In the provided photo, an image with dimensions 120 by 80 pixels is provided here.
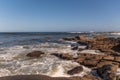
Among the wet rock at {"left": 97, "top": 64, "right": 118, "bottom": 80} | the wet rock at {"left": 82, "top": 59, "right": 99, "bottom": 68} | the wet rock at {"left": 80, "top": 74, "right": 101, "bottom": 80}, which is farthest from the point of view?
the wet rock at {"left": 82, "top": 59, "right": 99, "bottom": 68}

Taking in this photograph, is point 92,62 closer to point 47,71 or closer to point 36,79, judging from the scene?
point 47,71

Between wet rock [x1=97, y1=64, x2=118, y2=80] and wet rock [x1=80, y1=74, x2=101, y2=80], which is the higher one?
wet rock [x1=97, y1=64, x2=118, y2=80]

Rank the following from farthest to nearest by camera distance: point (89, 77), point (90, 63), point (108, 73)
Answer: point (90, 63), point (89, 77), point (108, 73)

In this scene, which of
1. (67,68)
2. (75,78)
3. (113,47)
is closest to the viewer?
(75,78)

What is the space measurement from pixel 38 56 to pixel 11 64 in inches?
136

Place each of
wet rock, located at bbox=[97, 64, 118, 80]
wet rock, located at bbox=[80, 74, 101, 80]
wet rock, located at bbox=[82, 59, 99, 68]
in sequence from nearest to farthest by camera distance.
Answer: wet rock, located at bbox=[97, 64, 118, 80]
wet rock, located at bbox=[80, 74, 101, 80]
wet rock, located at bbox=[82, 59, 99, 68]

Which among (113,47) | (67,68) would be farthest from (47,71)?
(113,47)

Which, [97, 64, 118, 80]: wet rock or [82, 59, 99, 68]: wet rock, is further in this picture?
[82, 59, 99, 68]: wet rock

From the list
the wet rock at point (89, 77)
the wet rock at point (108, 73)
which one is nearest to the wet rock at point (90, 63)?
the wet rock at point (108, 73)

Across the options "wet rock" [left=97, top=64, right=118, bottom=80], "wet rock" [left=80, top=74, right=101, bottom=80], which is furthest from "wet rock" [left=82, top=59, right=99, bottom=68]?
"wet rock" [left=80, top=74, right=101, bottom=80]

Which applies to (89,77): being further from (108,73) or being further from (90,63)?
(90,63)

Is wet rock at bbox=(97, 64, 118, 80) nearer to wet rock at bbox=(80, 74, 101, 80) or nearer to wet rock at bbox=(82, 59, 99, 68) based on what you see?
wet rock at bbox=(80, 74, 101, 80)

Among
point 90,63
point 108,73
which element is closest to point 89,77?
point 108,73

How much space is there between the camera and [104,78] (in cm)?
1021
